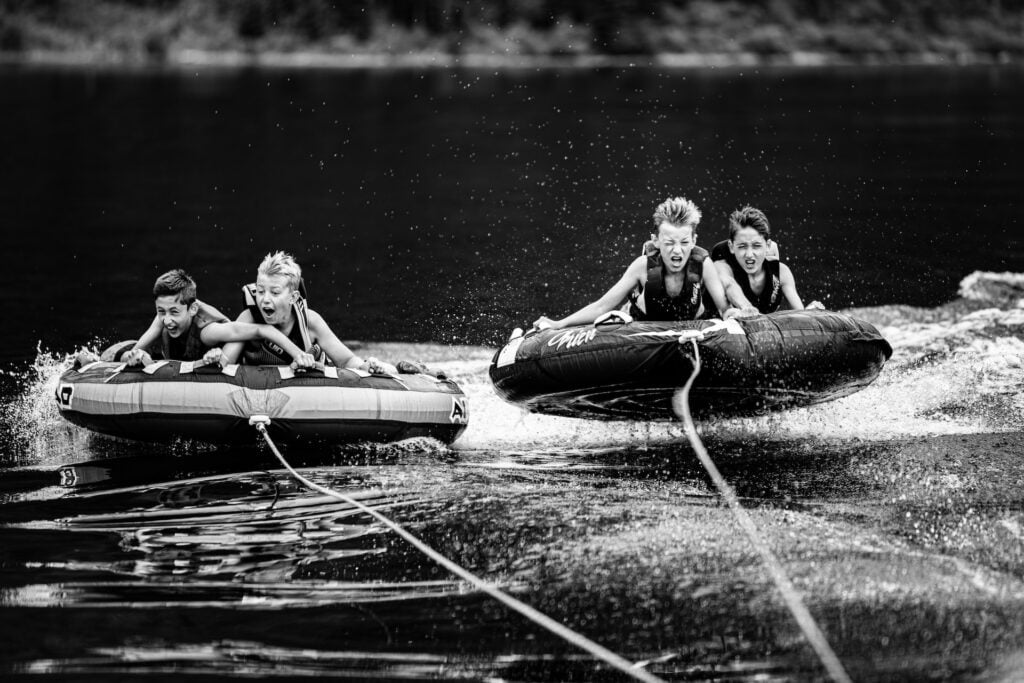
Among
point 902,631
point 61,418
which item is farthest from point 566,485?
point 61,418

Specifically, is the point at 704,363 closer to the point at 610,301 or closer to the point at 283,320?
the point at 610,301

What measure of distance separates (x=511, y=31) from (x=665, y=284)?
49.5m

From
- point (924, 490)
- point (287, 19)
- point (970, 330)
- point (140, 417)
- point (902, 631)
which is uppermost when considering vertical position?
point (287, 19)

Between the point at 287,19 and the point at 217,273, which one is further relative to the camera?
the point at 287,19

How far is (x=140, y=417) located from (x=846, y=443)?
4.24 meters

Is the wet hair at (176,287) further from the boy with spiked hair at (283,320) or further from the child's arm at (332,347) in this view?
the child's arm at (332,347)

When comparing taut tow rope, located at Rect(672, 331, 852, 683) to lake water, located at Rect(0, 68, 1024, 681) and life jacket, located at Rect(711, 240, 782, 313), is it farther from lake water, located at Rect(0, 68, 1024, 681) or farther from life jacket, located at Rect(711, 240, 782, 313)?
life jacket, located at Rect(711, 240, 782, 313)

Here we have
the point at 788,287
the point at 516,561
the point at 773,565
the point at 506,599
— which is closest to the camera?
the point at 506,599

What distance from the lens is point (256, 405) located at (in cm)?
809

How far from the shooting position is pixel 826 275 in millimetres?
14617

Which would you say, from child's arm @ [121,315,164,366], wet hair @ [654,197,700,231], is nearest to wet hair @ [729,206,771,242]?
wet hair @ [654,197,700,231]

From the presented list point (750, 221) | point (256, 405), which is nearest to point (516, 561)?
point (256, 405)

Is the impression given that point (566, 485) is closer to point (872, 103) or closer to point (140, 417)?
point (140, 417)

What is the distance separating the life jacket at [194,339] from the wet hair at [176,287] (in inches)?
5.0
